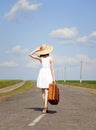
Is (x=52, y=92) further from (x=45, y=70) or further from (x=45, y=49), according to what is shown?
(x=45, y=49)

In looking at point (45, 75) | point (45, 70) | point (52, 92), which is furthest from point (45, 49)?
point (52, 92)

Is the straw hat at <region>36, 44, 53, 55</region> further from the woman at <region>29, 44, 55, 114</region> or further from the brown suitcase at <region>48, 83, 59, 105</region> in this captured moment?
the brown suitcase at <region>48, 83, 59, 105</region>

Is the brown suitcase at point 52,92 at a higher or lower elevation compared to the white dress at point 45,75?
lower

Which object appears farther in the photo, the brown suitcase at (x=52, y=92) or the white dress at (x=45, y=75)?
the white dress at (x=45, y=75)

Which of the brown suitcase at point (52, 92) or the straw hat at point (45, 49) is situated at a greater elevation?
the straw hat at point (45, 49)

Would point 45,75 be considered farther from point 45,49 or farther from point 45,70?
point 45,49

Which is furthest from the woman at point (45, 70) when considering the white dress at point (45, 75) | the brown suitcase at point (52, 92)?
the brown suitcase at point (52, 92)

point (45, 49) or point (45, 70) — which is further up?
point (45, 49)

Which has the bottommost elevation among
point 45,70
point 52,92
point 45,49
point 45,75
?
point 52,92

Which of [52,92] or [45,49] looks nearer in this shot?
[52,92]

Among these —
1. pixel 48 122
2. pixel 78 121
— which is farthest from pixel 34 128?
pixel 78 121

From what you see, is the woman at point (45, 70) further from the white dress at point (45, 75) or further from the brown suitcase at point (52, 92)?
the brown suitcase at point (52, 92)

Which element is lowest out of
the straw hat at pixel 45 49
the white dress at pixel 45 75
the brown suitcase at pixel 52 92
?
the brown suitcase at pixel 52 92

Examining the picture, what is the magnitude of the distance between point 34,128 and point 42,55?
14.7ft
